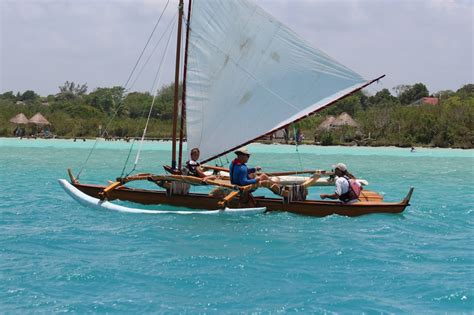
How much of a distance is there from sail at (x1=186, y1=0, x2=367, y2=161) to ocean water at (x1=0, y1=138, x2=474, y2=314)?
2.81m

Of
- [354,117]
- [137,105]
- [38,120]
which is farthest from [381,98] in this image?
[38,120]

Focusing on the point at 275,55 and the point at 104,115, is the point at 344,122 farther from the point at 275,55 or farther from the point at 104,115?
the point at 275,55

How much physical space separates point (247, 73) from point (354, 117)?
60949 millimetres

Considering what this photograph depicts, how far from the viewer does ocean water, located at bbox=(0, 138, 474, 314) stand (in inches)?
324

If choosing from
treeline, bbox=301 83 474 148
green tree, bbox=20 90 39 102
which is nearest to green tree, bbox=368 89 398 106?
treeline, bbox=301 83 474 148

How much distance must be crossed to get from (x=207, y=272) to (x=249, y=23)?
7.93m

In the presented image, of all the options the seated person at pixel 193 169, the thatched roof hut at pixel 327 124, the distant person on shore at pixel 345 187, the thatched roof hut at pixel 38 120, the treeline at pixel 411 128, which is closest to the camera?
the distant person on shore at pixel 345 187

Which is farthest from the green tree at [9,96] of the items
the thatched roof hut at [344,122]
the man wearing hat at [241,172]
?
the man wearing hat at [241,172]

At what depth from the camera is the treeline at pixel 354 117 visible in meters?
61.8

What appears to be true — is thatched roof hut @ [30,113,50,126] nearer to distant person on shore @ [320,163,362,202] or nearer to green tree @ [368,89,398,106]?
green tree @ [368,89,398,106]

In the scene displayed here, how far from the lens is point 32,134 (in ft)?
260

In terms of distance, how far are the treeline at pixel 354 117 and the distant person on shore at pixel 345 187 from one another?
29.0 meters

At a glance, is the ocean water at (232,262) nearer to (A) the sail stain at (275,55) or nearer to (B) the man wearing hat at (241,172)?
(B) the man wearing hat at (241,172)

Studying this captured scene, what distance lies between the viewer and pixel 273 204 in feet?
47.2
